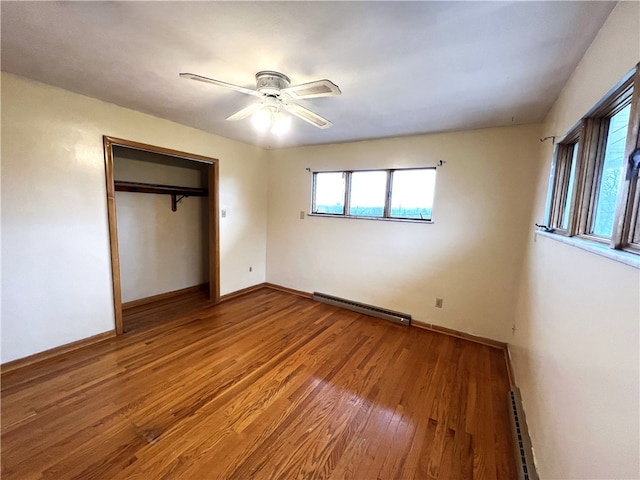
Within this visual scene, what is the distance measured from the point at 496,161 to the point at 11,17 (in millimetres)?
3666

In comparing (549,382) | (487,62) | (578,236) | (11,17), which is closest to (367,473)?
(549,382)

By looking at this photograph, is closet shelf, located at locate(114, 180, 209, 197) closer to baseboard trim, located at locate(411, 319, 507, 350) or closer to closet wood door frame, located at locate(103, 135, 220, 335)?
closet wood door frame, located at locate(103, 135, 220, 335)

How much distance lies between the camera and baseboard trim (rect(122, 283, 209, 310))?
353cm

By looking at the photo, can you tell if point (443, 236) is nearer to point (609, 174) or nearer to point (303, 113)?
point (609, 174)

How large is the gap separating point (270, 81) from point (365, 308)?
288 cm

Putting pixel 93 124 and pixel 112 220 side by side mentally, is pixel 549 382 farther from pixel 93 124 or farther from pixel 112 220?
pixel 93 124

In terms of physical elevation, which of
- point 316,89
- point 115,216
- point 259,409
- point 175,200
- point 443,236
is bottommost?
point 259,409

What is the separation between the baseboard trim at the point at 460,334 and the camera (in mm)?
2801

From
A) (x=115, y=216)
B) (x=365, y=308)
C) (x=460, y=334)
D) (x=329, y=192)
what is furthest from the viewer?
(x=329, y=192)

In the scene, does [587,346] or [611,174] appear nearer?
[587,346]

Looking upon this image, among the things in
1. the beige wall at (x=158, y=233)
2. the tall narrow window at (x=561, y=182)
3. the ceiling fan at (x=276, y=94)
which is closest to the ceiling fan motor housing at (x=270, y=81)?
the ceiling fan at (x=276, y=94)

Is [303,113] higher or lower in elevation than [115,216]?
higher

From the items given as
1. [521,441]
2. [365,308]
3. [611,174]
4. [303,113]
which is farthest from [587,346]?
[365,308]

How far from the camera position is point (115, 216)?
265 cm
